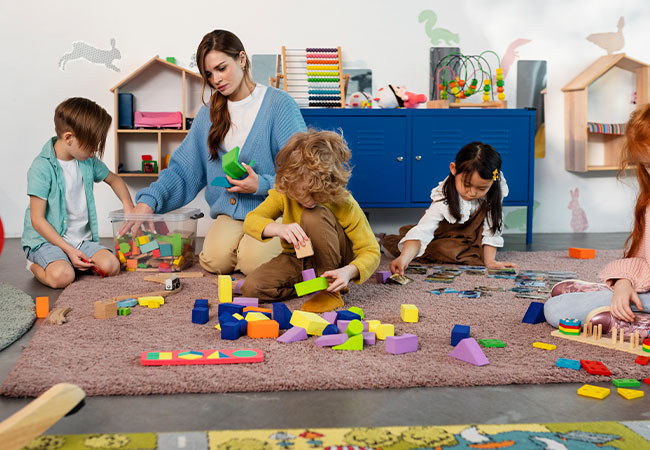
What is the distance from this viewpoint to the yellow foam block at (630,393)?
1.13 meters

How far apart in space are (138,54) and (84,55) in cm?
27

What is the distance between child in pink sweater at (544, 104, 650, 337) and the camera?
1356 millimetres

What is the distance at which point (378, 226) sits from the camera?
3520 mm

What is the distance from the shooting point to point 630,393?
1139 millimetres

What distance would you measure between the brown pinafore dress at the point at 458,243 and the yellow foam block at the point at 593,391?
1.42 metres

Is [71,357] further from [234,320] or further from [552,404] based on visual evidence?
[552,404]

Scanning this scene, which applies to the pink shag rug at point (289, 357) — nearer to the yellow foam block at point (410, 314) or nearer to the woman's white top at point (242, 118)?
the yellow foam block at point (410, 314)

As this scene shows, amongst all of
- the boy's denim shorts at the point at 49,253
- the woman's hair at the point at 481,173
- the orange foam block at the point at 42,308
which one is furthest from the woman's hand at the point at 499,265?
the orange foam block at the point at 42,308

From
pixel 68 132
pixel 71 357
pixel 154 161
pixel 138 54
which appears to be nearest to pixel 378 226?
pixel 154 161

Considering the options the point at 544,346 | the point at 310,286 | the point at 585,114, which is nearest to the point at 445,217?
the point at 310,286

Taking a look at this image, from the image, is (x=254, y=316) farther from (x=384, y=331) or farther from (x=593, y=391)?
(x=593, y=391)

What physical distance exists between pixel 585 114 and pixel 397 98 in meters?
1.05

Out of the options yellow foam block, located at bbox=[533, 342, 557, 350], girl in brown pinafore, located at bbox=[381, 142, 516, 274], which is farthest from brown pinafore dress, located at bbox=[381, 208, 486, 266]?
yellow foam block, located at bbox=[533, 342, 557, 350]

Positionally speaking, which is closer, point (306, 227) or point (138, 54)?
point (306, 227)
